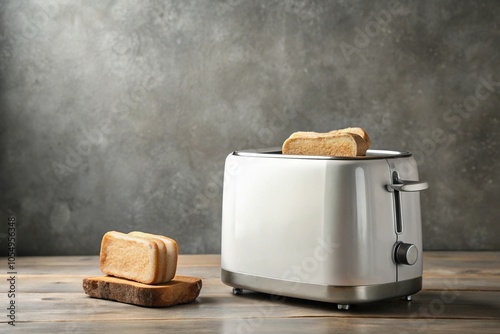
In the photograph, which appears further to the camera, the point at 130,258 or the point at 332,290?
the point at 130,258

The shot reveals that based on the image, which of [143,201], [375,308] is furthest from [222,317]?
[143,201]

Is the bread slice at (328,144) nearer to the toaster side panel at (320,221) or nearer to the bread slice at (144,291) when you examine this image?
the toaster side panel at (320,221)

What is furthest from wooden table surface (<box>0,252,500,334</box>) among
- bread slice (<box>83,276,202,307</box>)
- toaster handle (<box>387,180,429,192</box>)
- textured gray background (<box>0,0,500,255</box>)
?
textured gray background (<box>0,0,500,255</box>)

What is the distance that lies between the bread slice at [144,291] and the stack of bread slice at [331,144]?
30 cm

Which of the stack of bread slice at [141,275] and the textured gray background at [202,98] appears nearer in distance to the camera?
the stack of bread slice at [141,275]

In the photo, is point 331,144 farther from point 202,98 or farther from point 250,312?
point 202,98

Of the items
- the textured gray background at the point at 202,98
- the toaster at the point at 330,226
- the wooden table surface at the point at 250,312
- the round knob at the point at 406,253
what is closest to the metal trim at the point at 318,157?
the toaster at the point at 330,226

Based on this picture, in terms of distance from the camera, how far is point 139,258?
4.48 ft

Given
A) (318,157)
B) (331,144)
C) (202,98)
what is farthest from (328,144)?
(202,98)

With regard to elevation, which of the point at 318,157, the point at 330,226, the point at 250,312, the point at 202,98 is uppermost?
the point at 202,98

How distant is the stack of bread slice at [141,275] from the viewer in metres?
1.33

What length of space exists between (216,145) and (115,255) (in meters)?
0.56

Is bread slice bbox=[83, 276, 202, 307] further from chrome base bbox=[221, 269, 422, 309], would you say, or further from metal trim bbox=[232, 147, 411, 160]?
metal trim bbox=[232, 147, 411, 160]

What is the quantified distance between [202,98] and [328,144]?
60cm
